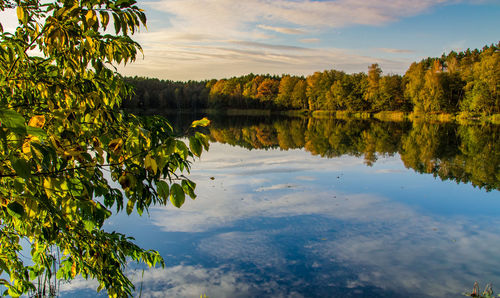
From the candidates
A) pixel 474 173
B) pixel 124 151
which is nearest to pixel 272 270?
pixel 124 151

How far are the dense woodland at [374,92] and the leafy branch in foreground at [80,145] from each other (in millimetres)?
72399

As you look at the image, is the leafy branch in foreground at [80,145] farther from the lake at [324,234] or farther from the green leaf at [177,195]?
the lake at [324,234]

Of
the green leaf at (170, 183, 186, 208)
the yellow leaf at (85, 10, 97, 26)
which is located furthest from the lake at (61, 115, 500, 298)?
the green leaf at (170, 183, 186, 208)

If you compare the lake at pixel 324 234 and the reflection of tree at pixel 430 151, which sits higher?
the reflection of tree at pixel 430 151

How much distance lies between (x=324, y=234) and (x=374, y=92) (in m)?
86.6

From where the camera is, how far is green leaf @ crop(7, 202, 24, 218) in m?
1.99

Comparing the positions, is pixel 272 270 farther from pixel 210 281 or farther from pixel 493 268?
pixel 493 268

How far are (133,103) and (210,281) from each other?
4702 inches

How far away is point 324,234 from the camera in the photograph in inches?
429

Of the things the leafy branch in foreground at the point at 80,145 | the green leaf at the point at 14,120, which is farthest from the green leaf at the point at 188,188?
the green leaf at the point at 14,120

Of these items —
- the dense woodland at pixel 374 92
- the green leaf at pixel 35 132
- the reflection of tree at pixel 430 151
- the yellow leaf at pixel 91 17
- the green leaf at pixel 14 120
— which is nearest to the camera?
the green leaf at pixel 14 120

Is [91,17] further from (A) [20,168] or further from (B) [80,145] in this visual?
(A) [20,168]

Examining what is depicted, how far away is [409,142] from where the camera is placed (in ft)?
113

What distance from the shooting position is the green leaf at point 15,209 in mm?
1991
